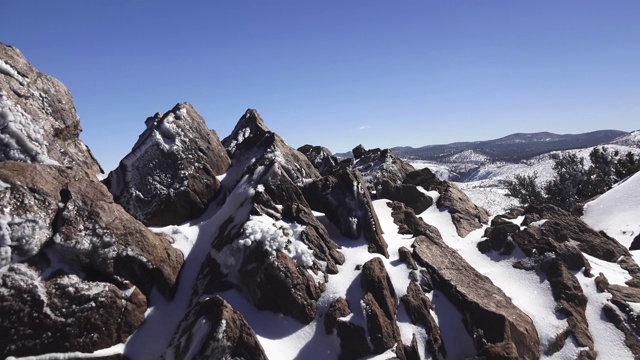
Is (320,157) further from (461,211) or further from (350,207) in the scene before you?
(350,207)

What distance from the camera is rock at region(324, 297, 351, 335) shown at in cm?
1812

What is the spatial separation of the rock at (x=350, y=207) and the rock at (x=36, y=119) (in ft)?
50.9

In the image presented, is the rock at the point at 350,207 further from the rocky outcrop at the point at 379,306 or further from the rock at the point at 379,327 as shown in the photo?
the rock at the point at 379,327

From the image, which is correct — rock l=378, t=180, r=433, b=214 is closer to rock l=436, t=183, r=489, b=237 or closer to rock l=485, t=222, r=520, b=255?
rock l=436, t=183, r=489, b=237

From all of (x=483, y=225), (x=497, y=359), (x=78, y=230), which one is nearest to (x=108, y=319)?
(x=78, y=230)

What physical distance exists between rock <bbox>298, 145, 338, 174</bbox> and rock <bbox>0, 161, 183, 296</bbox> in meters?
24.5

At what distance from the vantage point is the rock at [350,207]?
25141 millimetres

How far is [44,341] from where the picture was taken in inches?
597

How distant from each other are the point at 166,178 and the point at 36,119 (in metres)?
8.83

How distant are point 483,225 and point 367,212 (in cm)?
1378

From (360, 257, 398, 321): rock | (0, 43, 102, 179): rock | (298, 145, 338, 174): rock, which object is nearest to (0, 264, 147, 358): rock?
(0, 43, 102, 179): rock

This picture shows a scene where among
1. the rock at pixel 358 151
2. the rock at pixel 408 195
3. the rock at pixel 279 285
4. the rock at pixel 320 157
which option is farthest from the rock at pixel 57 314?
the rock at pixel 358 151

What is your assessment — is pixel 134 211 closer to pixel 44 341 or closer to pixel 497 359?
pixel 44 341

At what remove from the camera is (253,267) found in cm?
1966
